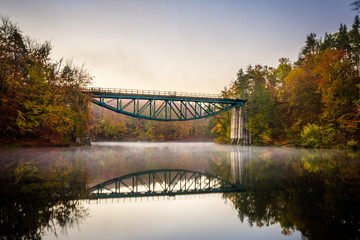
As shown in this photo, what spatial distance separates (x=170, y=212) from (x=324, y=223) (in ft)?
11.3

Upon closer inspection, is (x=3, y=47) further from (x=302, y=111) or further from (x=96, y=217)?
(x=302, y=111)

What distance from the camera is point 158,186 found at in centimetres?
825

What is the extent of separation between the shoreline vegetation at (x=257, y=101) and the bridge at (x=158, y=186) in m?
22.1

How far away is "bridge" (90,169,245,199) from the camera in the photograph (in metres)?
7.09

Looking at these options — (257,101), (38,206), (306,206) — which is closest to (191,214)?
(306,206)

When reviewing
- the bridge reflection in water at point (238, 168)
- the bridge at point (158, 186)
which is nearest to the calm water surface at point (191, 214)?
the bridge at point (158, 186)

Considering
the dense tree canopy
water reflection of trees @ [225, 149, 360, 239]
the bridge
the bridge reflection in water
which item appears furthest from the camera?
the dense tree canopy

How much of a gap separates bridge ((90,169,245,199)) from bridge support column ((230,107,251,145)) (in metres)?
40.5

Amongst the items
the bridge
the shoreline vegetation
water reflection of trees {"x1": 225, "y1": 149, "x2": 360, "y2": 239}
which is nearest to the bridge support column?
the shoreline vegetation

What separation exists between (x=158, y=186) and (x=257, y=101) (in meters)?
40.2

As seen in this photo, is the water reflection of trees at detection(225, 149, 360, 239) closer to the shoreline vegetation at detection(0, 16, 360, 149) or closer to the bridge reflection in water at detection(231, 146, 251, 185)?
the bridge reflection in water at detection(231, 146, 251, 185)

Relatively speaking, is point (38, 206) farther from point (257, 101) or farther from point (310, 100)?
point (257, 101)

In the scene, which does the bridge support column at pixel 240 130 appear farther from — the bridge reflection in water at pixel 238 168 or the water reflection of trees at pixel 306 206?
the water reflection of trees at pixel 306 206

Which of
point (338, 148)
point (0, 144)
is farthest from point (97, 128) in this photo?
point (338, 148)
